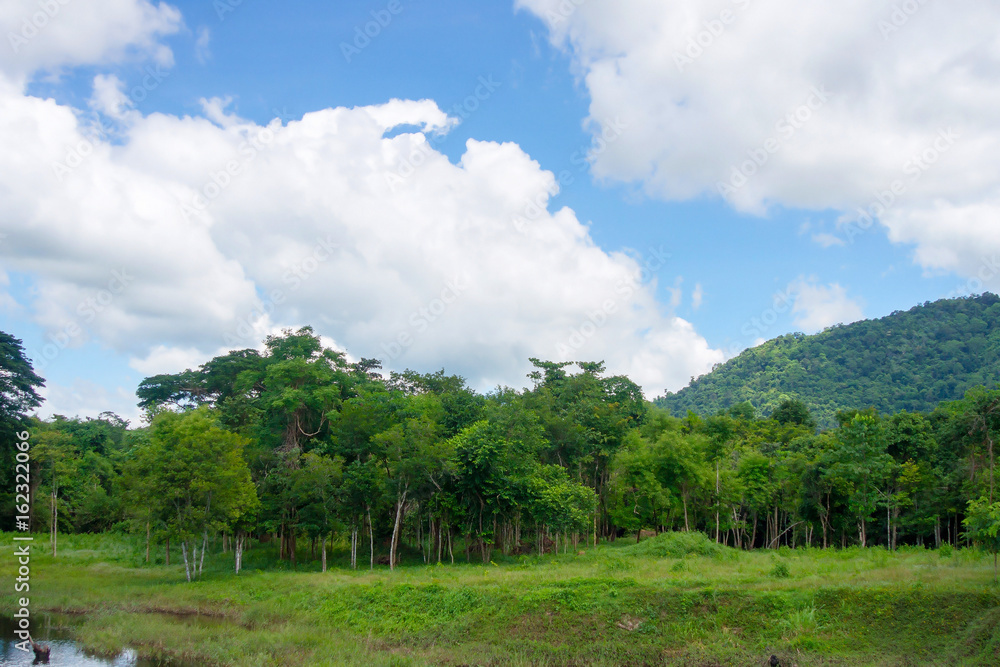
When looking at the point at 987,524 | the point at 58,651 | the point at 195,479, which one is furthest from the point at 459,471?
the point at 987,524

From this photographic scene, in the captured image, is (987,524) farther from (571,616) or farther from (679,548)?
(679,548)

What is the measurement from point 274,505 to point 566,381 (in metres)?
33.1

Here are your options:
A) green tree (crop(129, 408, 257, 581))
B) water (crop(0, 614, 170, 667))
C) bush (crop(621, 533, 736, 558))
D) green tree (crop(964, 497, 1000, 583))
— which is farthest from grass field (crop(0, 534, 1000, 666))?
bush (crop(621, 533, 736, 558))

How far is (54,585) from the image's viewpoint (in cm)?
3300

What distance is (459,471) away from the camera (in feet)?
124

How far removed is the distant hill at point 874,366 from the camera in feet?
384

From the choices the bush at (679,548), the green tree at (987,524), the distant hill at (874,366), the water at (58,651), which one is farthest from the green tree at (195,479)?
the distant hill at (874,366)

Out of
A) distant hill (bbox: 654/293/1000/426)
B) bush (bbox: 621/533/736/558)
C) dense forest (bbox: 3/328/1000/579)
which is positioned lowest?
bush (bbox: 621/533/736/558)

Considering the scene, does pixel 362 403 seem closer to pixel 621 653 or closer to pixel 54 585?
pixel 54 585

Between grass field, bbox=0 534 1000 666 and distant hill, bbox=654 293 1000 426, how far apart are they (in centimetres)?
9823

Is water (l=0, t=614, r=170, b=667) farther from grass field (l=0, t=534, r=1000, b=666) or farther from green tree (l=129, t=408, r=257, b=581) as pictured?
green tree (l=129, t=408, r=257, b=581)

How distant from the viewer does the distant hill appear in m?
117

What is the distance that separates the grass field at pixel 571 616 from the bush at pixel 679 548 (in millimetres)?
7289

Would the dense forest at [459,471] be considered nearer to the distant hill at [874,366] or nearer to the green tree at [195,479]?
the green tree at [195,479]
